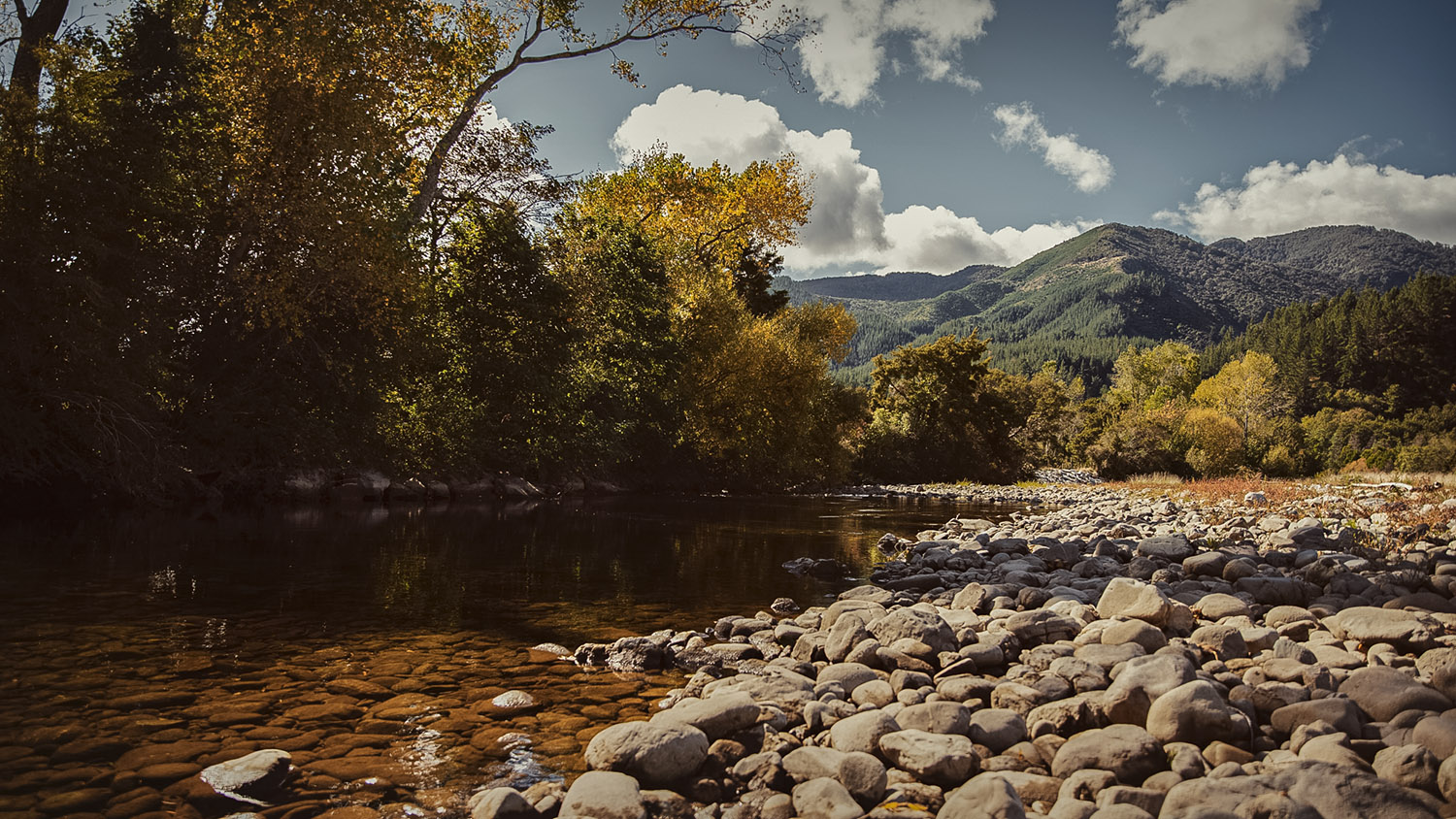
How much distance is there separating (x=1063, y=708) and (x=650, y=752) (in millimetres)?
2438

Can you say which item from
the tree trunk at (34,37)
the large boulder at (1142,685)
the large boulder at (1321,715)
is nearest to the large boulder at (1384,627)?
the large boulder at (1321,715)

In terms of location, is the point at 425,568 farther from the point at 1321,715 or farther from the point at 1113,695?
the point at 1321,715

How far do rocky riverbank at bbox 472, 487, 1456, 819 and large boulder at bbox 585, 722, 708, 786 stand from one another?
11 millimetres

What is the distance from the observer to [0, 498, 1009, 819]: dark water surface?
12.7ft

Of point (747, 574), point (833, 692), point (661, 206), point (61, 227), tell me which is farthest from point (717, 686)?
point (661, 206)

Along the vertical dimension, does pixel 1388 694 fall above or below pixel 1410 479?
above

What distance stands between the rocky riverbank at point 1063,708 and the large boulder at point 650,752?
1 centimetres

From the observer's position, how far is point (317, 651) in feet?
20.1

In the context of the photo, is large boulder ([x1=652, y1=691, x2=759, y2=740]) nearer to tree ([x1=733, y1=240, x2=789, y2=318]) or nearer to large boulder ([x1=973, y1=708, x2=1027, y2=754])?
large boulder ([x1=973, y1=708, x2=1027, y2=754])

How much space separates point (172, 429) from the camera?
16.0 m

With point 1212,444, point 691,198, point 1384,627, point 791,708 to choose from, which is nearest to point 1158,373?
point 1212,444

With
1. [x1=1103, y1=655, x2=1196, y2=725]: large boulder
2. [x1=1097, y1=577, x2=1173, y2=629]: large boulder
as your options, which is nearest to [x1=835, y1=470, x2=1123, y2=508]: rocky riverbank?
[x1=1097, y1=577, x2=1173, y2=629]: large boulder

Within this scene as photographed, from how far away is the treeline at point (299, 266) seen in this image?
13.1 meters

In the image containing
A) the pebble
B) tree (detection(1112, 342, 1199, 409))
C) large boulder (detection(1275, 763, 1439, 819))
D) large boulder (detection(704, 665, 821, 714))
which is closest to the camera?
large boulder (detection(1275, 763, 1439, 819))
